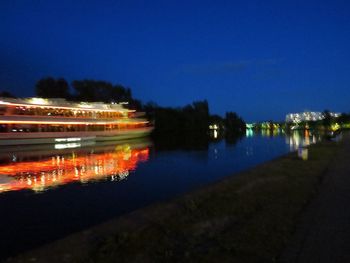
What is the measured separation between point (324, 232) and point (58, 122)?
65717 millimetres

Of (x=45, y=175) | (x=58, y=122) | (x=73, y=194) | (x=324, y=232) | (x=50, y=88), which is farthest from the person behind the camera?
(x=50, y=88)

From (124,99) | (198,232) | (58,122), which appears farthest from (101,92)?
(198,232)

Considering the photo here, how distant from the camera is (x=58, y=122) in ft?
234

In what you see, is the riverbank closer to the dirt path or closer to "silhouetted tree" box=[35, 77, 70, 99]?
the dirt path

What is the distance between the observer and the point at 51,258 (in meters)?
8.66

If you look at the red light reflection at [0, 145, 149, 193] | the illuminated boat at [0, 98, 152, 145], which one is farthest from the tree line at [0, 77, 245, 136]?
the red light reflection at [0, 145, 149, 193]

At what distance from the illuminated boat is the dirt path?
54700mm

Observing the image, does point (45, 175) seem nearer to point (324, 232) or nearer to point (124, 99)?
point (324, 232)

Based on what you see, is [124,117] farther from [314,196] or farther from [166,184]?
[314,196]

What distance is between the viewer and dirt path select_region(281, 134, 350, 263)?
8016 mm

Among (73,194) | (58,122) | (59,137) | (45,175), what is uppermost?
(58,122)

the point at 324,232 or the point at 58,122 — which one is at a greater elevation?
the point at 58,122

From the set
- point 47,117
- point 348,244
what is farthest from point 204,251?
point 47,117

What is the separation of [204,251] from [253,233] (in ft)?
5.50
